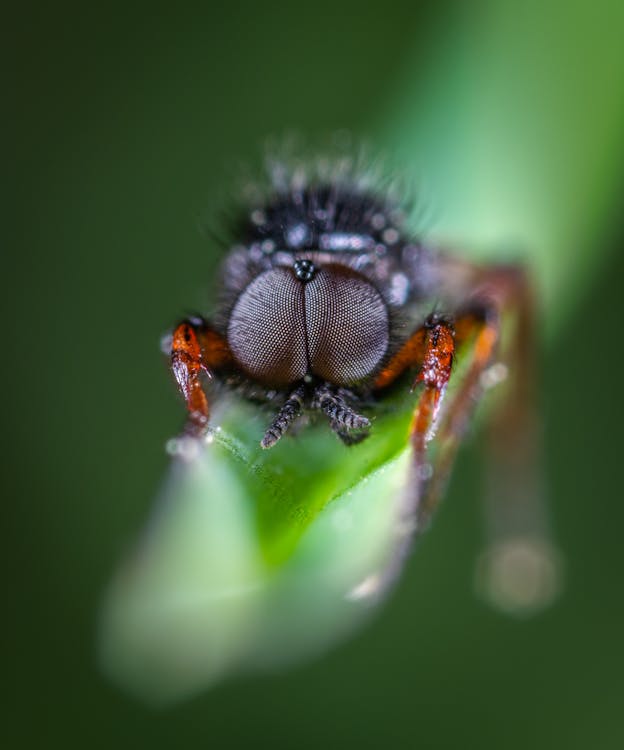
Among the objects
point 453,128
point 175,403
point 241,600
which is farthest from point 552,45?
point 241,600

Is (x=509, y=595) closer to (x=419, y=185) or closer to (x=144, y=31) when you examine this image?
(x=419, y=185)

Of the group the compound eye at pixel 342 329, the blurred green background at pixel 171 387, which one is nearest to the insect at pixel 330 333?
the compound eye at pixel 342 329

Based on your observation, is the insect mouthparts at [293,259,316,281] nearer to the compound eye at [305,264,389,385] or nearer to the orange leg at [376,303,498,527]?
the compound eye at [305,264,389,385]

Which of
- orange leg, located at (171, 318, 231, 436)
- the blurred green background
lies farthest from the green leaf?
the blurred green background

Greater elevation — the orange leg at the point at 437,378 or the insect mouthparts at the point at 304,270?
the insect mouthparts at the point at 304,270

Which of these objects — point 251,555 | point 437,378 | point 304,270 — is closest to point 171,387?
point 251,555

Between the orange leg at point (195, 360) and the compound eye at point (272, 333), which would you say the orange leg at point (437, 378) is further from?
the orange leg at point (195, 360)

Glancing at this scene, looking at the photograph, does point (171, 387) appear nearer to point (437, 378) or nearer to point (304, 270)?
point (304, 270)
